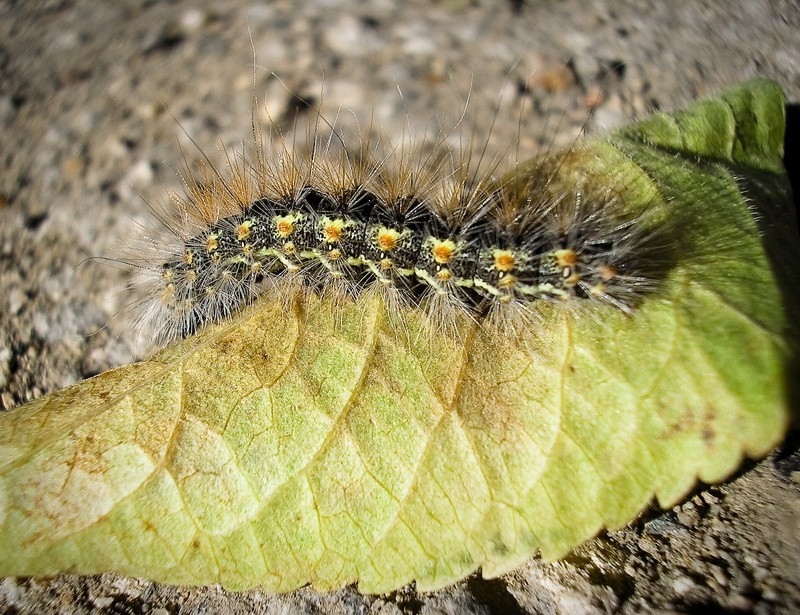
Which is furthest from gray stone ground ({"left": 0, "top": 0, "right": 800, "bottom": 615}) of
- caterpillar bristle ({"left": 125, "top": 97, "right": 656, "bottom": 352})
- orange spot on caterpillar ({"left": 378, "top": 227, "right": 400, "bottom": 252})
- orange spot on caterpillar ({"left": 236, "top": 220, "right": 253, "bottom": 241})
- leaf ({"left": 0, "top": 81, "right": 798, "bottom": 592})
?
orange spot on caterpillar ({"left": 378, "top": 227, "right": 400, "bottom": 252})

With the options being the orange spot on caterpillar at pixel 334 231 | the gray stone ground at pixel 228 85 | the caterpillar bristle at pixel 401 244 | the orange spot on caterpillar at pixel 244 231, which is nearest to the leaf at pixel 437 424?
the caterpillar bristle at pixel 401 244

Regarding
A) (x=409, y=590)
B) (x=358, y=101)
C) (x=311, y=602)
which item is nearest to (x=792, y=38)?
(x=358, y=101)

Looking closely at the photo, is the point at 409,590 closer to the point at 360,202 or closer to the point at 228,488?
the point at 228,488

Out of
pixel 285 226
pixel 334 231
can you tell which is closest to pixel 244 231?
pixel 285 226

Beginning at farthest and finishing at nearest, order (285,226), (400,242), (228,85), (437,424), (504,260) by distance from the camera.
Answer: (228,85) → (285,226) → (400,242) → (504,260) → (437,424)

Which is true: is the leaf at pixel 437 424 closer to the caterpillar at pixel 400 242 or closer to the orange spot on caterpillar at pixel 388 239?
the caterpillar at pixel 400 242

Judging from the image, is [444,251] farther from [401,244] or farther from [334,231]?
[334,231]
